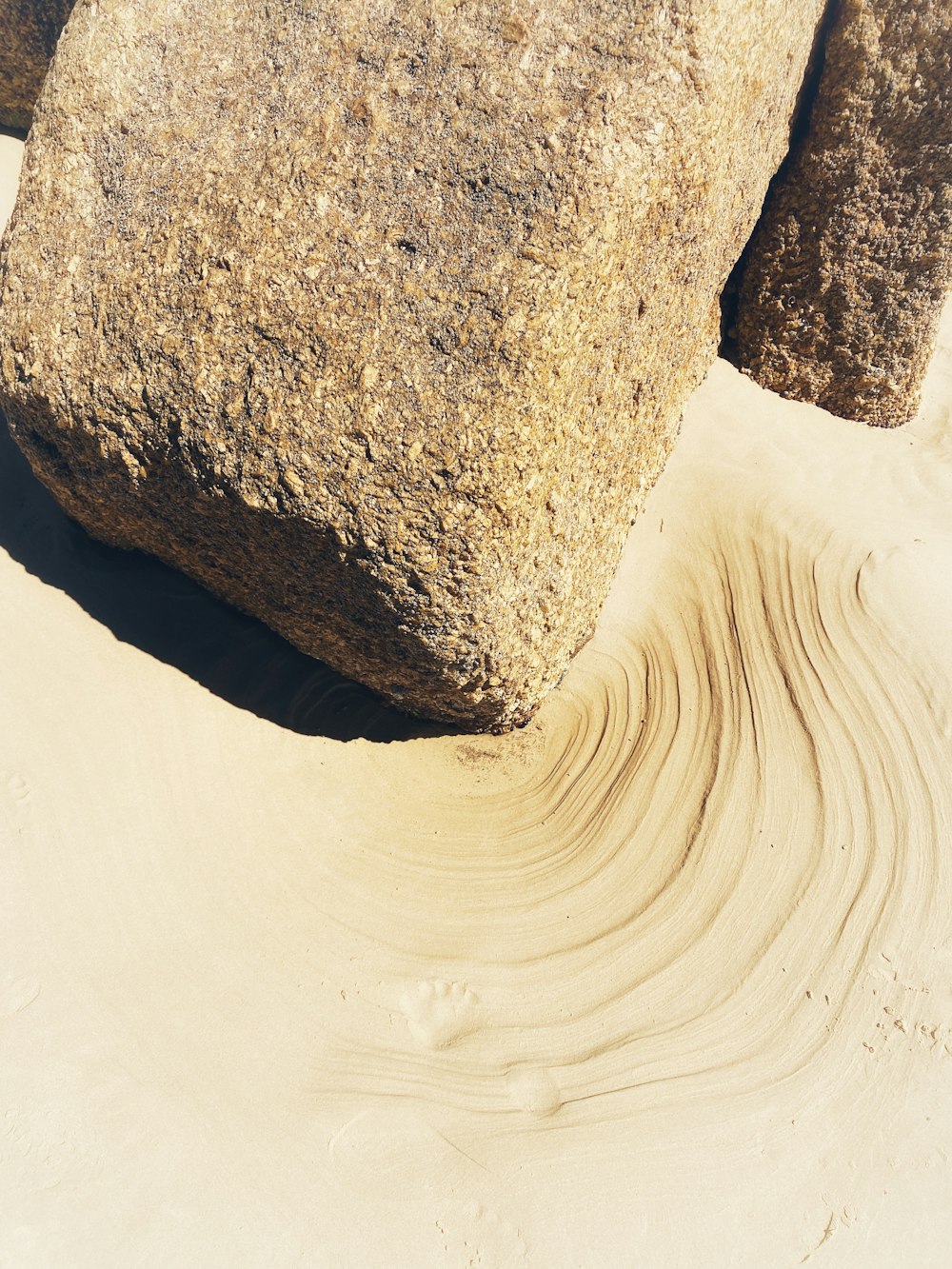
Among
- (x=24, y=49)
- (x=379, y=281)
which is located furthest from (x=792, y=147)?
(x=24, y=49)

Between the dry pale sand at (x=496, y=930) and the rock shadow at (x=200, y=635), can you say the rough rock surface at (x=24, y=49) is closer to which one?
the dry pale sand at (x=496, y=930)

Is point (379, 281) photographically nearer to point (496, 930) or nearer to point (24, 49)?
point (496, 930)

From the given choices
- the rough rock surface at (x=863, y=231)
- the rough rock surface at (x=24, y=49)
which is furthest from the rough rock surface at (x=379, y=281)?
the rough rock surface at (x=24, y=49)

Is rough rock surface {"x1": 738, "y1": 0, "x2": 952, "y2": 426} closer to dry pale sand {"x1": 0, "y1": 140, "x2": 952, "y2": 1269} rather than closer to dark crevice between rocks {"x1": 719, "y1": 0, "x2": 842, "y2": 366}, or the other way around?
dark crevice between rocks {"x1": 719, "y1": 0, "x2": 842, "y2": 366}

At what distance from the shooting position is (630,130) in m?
2.18

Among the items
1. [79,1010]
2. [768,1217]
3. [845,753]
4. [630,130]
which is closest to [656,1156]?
[768,1217]

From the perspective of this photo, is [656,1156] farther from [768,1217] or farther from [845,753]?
[845,753]

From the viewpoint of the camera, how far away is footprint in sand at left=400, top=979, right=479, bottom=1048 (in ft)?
7.67

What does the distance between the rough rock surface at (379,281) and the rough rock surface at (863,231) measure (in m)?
0.69

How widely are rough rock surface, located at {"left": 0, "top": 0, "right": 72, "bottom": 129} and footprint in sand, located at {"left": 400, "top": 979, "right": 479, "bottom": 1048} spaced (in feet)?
16.4

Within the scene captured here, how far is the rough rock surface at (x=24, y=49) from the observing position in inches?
161

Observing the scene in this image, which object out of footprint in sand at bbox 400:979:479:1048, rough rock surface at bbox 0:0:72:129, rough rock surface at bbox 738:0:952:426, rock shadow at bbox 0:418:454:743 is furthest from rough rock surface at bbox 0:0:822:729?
rough rock surface at bbox 0:0:72:129

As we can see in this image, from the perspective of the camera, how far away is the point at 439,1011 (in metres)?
2.38

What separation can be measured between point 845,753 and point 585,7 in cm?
247
